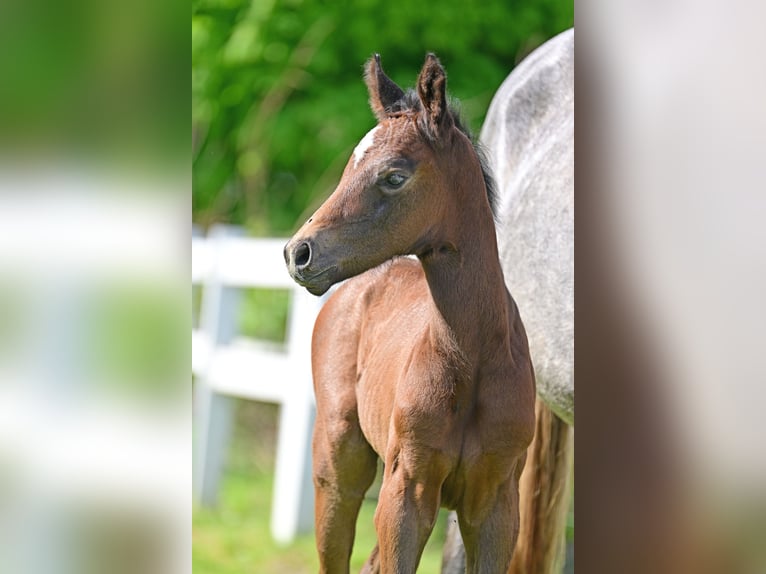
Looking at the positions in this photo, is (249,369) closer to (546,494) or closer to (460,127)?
(546,494)

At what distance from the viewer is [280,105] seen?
405cm

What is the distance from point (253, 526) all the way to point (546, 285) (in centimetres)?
188

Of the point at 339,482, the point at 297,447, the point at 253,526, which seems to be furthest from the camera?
the point at 253,526

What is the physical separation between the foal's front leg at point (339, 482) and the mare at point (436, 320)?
14 cm

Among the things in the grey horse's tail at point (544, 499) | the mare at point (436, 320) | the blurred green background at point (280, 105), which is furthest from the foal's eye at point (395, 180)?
the blurred green background at point (280, 105)

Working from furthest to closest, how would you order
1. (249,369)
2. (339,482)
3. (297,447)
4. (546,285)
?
(249,369)
(297,447)
(546,285)
(339,482)

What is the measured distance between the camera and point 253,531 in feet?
11.2

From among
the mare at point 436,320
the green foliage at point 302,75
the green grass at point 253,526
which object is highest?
the green foliage at point 302,75

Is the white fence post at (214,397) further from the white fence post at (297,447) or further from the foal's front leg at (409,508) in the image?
the foal's front leg at (409,508)

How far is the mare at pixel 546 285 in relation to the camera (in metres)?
1.96

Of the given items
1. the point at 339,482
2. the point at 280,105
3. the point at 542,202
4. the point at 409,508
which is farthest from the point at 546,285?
the point at 280,105

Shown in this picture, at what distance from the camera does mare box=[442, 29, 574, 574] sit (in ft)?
6.43

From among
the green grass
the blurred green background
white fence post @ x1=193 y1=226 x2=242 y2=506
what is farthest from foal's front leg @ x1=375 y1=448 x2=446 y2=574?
white fence post @ x1=193 y1=226 x2=242 y2=506

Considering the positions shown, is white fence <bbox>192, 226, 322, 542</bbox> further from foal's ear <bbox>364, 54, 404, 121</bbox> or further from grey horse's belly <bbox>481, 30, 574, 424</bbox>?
foal's ear <bbox>364, 54, 404, 121</bbox>
